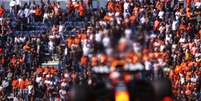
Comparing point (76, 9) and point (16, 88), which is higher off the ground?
point (76, 9)

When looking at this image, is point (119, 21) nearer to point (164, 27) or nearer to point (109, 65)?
point (109, 65)

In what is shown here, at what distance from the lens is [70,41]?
32.6 meters

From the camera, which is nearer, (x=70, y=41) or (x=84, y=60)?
(x=84, y=60)

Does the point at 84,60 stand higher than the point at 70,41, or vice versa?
the point at 70,41

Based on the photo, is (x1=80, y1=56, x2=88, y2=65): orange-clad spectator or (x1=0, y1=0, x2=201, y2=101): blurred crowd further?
(x1=0, y1=0, x2=201, y2=101): blurred crowd

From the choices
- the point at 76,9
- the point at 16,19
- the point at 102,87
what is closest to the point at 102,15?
the point at 76,9

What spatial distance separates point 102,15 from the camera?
1326 inches

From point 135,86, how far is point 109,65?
2.88 ft

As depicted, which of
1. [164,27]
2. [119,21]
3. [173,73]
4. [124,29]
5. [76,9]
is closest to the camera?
[124,29]

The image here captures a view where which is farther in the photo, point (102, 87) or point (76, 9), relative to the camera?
point (76, 9)

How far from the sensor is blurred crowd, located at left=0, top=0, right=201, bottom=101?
29844 mm

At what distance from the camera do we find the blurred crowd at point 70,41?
2984 cm

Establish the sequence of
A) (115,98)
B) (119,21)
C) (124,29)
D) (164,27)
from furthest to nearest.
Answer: (164,27)
(119,21)
(124,29)
(115,98)

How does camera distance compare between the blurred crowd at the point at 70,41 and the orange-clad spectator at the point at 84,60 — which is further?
the blurred crowd at the point at 70,41
